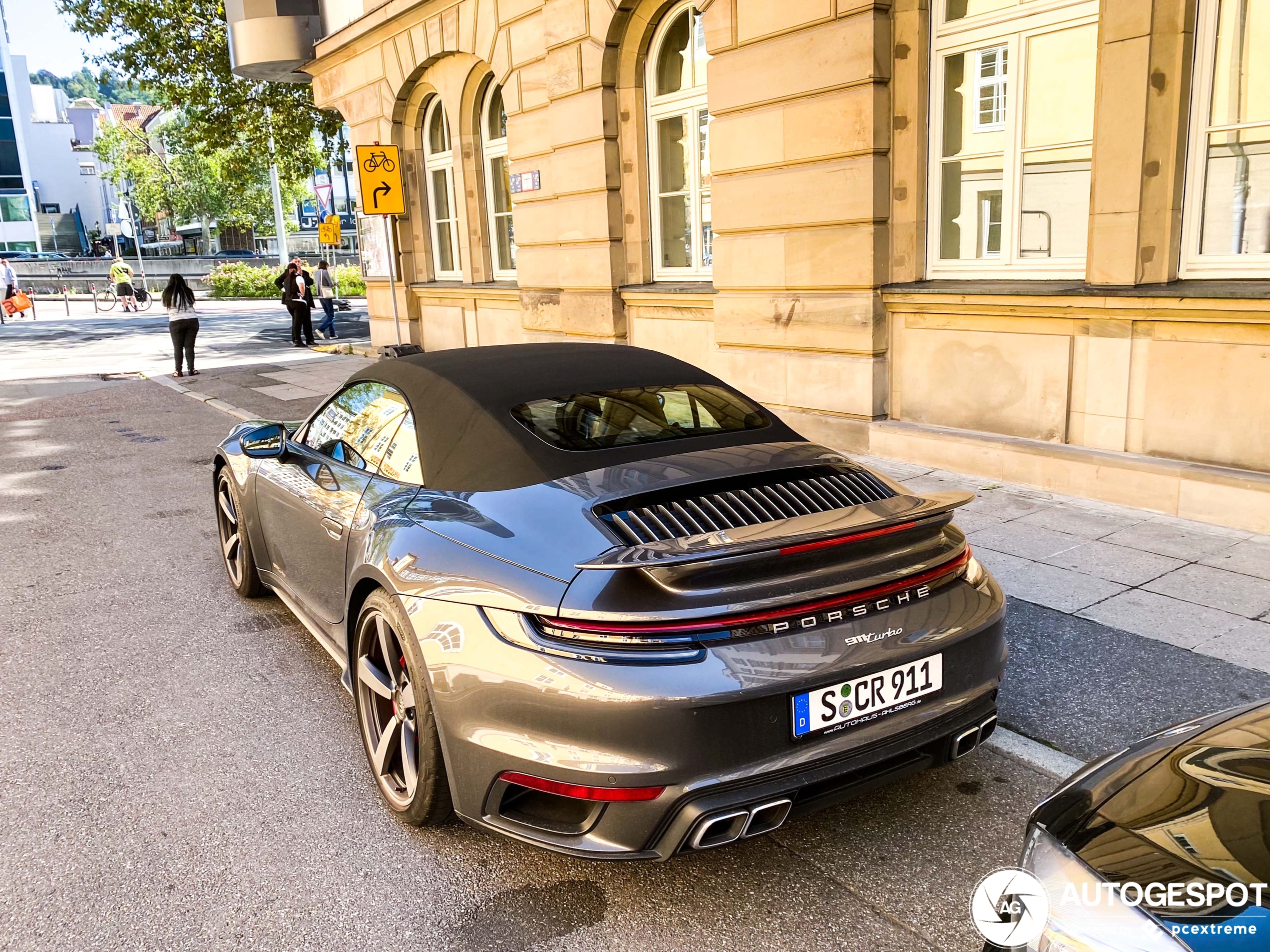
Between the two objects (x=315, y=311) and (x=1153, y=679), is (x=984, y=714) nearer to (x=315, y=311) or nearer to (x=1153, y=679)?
(x=1153, y=679)

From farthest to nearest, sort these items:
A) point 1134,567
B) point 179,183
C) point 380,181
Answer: point 179,183
point 380,181
point 1134,567

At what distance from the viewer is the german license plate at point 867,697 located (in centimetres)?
258

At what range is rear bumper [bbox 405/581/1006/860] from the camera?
2477mm

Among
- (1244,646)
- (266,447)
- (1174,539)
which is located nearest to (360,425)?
(266,447)

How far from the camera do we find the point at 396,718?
10.5 feet

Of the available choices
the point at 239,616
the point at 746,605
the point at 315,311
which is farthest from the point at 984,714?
the point at 315,311

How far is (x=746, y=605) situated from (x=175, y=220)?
87300 mm

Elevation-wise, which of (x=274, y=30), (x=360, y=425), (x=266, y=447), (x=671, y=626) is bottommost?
(x=671, y=626)

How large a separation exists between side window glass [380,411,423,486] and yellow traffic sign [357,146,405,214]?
10.8 meters

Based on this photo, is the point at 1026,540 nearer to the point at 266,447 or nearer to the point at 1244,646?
the point at 1244,646

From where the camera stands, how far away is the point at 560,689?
2.54 meters

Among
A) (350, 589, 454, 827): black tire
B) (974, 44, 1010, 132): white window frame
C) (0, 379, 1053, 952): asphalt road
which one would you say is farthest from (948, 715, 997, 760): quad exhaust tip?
(974, 44, 1010, 132): white window frame

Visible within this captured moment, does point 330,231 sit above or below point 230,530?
above

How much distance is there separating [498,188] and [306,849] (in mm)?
13059
